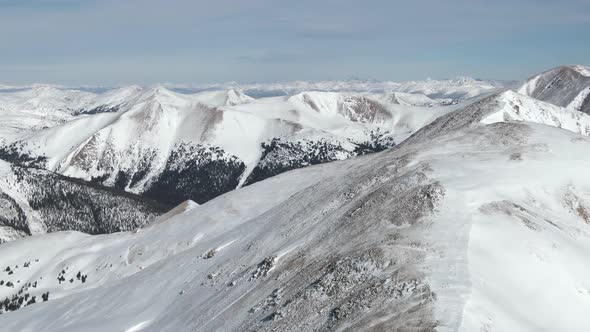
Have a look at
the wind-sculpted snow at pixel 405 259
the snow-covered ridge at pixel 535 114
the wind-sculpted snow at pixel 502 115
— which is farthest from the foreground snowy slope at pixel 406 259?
the snow-covered ridge at pixel 535 114

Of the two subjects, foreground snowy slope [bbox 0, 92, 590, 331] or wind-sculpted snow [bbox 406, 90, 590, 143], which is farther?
wind-sculpted snow [bbox 406, 90, 590, 143]

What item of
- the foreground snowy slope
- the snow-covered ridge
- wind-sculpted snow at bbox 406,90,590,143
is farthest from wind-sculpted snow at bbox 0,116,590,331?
the snow-covered ridge

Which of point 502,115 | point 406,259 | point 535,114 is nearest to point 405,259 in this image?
point 406,259

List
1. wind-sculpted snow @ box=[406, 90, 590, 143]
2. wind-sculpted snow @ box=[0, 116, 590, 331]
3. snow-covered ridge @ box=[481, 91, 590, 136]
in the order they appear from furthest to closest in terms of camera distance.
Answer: snow-covered ridge @ box=[481, 91, 590, 136]
wind-sculpted snow @ box=[406, 90, 590, 143]
wind-sculpted snow @ box=[0, 116, 590, 331]

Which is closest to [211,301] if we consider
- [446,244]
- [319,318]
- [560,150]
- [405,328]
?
[319,318]

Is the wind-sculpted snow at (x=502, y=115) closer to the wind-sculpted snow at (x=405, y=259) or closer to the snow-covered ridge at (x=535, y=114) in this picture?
the snow-covered ridge at (x=535, y=114)

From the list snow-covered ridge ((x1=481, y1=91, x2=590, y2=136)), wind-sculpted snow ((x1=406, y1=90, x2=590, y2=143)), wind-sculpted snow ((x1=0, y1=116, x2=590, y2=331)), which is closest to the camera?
wind-sculpted snow ((x1=0, y1=116, x2=590, y2=331))

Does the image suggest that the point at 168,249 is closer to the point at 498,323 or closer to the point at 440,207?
the point at 440,207

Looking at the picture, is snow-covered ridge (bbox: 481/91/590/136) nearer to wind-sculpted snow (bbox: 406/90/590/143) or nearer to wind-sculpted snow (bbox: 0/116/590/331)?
wind-sculpted snow (bbox: 406/90/590/143)

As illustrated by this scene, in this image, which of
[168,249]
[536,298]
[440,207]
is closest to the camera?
[536,298]
